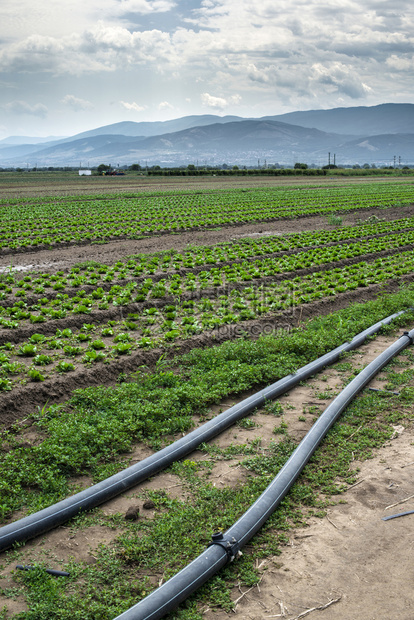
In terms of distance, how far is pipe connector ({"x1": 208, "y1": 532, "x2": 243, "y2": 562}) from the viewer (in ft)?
14.3

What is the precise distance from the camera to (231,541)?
4445 millimetres

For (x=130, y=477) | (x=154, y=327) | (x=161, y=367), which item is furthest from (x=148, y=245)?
(x=130, y=477)

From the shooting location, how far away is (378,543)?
4.71 metres

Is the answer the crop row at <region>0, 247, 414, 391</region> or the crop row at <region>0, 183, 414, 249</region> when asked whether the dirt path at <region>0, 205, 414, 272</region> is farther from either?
the crop row at <region>0, 247, 414, 391</region>

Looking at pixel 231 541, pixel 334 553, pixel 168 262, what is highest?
pixel 168 262

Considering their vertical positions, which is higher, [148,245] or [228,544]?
[148,245]

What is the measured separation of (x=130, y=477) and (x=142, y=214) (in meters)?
27.9

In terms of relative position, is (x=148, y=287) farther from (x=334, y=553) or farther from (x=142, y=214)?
(x=142, y=214)

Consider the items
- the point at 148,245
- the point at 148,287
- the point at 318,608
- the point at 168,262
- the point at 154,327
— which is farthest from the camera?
the point at 148,245

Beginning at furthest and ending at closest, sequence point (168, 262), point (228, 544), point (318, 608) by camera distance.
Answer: point (168, 262) → point (228, 544) → point (318, 608)

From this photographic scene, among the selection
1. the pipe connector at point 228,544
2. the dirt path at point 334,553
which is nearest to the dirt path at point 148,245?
the dirt path at point 334,553

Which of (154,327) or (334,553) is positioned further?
(154,327)

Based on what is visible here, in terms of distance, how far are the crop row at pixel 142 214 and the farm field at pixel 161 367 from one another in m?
2.22

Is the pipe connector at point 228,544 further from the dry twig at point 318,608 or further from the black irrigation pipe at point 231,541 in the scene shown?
the dry twig at point 318,608
